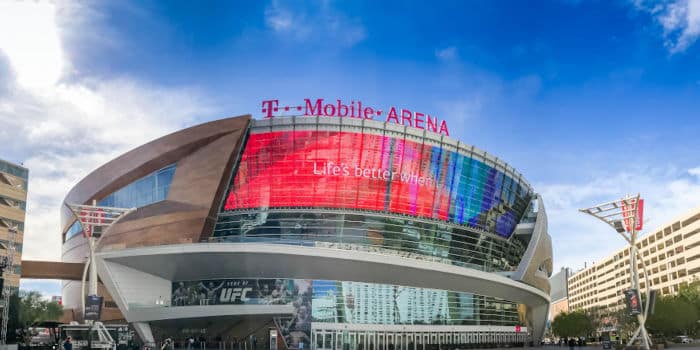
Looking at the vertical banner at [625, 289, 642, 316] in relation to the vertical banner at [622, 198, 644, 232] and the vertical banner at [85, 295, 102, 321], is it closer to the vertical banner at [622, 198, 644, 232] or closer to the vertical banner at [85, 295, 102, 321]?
the vertical banner at [622, 198, 644, 232]

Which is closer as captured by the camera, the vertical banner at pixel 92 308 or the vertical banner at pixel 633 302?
the vertical banner at pixel 633 302

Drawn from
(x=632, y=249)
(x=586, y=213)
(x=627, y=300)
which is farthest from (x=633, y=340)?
(x=586, y=213)

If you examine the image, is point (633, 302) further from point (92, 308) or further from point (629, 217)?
point (92, 308)

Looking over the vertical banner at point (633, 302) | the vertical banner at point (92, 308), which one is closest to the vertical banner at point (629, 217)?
Result: the vertical banner at point (633, 302)

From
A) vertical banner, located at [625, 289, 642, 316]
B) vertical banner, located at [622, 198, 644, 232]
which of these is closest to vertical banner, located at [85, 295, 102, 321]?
vertical banner, located at [625, 289, 642, 316]

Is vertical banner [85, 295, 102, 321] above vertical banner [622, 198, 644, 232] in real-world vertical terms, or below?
below

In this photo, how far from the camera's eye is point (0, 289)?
38.3 metres

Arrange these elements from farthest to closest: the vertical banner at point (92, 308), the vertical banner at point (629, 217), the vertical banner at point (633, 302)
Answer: the vertical banner at point (629, 217)
the vertical banner at point (92, 308)
the vertical banner at point (633, 302)

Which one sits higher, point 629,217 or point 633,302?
point 629,217

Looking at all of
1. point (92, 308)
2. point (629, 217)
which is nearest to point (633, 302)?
point (629, 217)

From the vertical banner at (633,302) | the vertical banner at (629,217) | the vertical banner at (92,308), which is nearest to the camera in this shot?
the vertical banner at (633,302)

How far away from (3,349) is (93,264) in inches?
357

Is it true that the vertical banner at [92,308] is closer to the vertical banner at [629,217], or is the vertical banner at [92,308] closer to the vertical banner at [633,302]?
the vertical banner at [633,302]

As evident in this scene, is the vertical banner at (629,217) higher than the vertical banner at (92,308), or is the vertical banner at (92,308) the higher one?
the vertical banner at (629,217)
